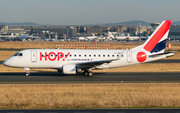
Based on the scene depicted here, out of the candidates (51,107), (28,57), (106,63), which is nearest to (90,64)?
(106,63)

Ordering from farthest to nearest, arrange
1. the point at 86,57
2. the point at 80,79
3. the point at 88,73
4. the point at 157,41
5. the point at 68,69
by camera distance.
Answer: the point at 157,41, the point at 86,57, the point at 88,73, the point at 68,69, the point at 80,79

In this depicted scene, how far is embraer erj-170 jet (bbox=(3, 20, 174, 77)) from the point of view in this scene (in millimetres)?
35281

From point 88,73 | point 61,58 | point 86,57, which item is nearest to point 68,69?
point 61,58

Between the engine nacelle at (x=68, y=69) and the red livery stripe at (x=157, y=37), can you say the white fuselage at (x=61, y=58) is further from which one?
the red livery stripe at (x=157, y=37)

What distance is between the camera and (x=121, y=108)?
58.9 ft

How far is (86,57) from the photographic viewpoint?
36719 mm

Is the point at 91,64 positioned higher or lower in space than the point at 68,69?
higher

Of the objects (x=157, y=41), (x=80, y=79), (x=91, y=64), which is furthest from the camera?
(x=157, y=41)

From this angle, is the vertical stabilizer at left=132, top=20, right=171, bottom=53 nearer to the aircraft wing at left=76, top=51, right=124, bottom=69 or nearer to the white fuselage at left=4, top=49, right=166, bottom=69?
the white fuselage at left=4, top=49, right=166, bottom=69

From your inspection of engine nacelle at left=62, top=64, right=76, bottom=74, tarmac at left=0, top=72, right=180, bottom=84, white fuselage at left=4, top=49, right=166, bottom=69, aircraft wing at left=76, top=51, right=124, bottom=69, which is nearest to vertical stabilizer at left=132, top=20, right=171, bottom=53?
white fuselage at left=4, top=49, right=166, bottom=69

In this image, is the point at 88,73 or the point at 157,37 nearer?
the point at 88,73

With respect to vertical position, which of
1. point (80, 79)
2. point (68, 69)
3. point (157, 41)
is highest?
point (157, 41)

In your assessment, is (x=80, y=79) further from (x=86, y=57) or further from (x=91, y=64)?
(x=86, y=57)

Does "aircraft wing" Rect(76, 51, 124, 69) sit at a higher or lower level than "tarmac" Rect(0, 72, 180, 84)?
higher
